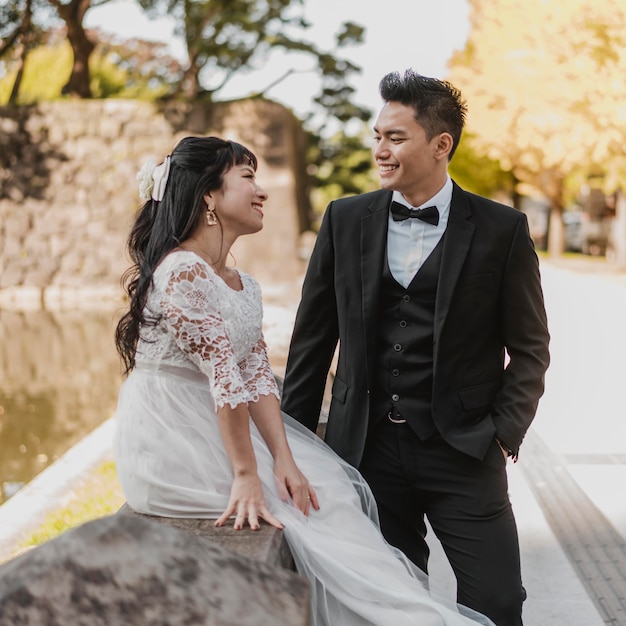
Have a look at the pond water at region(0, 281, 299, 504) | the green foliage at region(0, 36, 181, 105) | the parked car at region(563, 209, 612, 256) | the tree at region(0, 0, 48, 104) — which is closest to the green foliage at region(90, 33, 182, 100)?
the green foliage at region(0, 36, 181, 105)

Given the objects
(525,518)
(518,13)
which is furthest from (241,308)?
(518,13)

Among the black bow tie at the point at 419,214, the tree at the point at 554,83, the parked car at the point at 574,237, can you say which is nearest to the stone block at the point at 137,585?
the black bow tie at the point at 419,214

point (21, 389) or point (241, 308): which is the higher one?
point (241, 308)

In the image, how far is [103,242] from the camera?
18484mm

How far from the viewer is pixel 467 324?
281 centimetres

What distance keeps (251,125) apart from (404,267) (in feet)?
53.2

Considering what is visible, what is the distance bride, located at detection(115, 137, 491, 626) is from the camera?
7.49 ft

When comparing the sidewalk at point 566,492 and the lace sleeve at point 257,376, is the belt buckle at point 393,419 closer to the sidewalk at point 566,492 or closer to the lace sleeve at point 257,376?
the lace sleeve at point 257,376

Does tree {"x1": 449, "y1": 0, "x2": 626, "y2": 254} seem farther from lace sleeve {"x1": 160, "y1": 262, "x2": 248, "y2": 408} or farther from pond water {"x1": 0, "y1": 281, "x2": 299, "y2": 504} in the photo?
lace sleeve {"x1": 160, "y1": 262, "x2": 248, "y2": 408}

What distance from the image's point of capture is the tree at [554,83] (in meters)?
15.0

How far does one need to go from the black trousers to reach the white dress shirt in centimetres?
50

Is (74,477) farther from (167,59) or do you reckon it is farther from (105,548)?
(167,59)

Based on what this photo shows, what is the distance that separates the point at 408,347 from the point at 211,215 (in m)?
0.77

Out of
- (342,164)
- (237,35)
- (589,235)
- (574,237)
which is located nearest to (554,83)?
(237,35)
